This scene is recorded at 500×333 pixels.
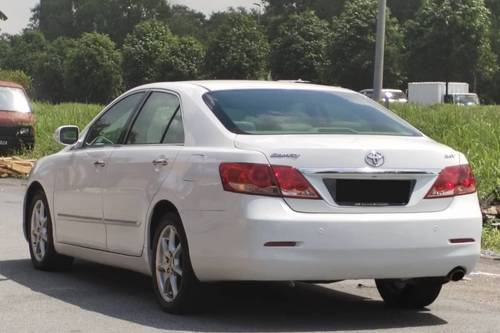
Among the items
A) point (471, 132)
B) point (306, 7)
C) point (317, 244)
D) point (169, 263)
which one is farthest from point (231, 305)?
point (306, 7)

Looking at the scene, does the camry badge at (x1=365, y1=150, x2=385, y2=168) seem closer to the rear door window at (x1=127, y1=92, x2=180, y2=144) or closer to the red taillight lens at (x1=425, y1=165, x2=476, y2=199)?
the red taillight lens at (x1=425, y1=165, x2=476, y2=199)

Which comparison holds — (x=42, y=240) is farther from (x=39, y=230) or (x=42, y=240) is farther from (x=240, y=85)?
(x=240, y=85)

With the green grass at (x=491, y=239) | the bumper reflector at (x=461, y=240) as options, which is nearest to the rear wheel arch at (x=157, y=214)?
the bumper reflector at (x=461, y=240)

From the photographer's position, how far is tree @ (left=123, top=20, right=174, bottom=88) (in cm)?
6575

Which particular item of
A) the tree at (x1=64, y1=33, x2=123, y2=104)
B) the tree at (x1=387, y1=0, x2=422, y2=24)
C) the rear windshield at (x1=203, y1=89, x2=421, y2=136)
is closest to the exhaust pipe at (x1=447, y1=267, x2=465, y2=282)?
the rear windshield at (x1=203, y1=89, x2=421, y2=136)

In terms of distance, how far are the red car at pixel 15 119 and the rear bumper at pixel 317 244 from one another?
16.6 metres

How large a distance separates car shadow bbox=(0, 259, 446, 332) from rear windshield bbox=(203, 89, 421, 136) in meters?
1.01

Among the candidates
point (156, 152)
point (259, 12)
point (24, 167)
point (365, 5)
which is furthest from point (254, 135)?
point (259, 12)

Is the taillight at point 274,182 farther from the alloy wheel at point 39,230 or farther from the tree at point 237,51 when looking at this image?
the tree at point 237,51

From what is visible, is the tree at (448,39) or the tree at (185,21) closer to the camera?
the tree at (448,39)

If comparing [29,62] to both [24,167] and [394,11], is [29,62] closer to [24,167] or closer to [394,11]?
[394,11]

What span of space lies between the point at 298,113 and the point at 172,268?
4.19ft

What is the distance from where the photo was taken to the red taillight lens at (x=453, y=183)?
6.39 metres

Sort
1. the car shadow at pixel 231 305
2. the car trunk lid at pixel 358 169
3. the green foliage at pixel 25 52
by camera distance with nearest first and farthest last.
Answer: the car trunk lid at pixel 358 169 → the car shadow at pixel 231 305 → the green foliage at pixel 25 52
